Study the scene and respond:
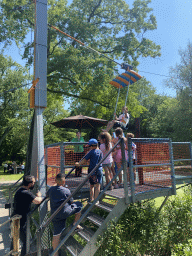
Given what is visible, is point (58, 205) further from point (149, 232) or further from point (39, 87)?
point (39, 87)

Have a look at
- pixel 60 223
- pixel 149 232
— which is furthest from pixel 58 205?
pixel 149 232

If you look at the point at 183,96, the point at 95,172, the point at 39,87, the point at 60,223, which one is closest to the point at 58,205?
the point at 60,223

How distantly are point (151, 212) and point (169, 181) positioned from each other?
0.86 m

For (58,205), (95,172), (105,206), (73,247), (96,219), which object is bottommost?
(73,247)

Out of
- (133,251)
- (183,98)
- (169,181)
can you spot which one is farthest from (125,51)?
(133,251)

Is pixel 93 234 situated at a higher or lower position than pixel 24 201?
lower

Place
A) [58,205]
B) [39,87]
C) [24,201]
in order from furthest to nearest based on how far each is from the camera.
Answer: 1. [39,87]
2. [24,201]
3. [58,205]

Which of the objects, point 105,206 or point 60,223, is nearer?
point 60,223

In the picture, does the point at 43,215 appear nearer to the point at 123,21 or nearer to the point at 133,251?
the point at 133,251

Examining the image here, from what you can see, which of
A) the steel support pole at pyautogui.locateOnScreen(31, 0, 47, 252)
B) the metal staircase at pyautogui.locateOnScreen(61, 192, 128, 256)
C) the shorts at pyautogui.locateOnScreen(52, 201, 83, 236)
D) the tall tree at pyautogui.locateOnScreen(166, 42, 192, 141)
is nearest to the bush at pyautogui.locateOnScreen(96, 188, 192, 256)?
the metal staircase at pyautogui.locateOnScreen(61, 192, 128, 256)

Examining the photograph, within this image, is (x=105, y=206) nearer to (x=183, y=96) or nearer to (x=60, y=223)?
(x=60, y=223)

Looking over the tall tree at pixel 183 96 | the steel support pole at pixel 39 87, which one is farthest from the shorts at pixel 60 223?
the tall tree at pixel 183 96

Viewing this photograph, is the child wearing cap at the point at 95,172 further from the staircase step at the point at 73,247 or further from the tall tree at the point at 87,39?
the tall tree at the point at 87,39

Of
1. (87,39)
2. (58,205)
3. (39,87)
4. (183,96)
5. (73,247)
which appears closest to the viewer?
(58,205)
